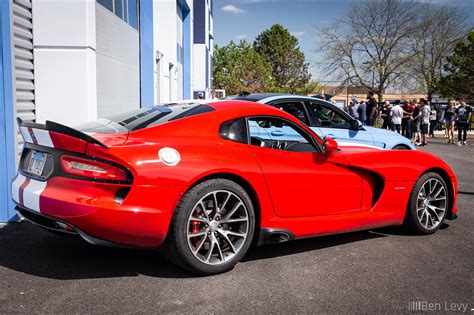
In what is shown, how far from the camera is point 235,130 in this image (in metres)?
4.21

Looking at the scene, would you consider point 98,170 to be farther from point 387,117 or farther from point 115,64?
point 387,117

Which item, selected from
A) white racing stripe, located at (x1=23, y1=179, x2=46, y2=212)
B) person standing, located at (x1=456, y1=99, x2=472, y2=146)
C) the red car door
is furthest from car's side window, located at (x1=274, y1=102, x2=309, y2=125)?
person standing, located at (x1=456, y1=99, x2=472, y2=146)

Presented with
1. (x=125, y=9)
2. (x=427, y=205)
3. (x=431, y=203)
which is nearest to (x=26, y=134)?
(x=427, y=205)

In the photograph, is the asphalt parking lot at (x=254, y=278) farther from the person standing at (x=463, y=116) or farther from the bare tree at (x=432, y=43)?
the bare tree at (x=432, y=43)

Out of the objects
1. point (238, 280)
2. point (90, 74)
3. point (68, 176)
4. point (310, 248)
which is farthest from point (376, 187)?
point (90, 74)

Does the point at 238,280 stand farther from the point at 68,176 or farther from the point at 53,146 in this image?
the point at 53,146

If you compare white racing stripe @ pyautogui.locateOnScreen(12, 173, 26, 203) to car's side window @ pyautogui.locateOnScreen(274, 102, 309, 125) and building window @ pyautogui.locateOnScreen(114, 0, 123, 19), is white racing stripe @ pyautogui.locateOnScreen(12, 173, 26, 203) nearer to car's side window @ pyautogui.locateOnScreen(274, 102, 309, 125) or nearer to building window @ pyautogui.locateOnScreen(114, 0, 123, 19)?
car's side window @ pyautogui.locateOnScreen(274, 102, 309, 125)

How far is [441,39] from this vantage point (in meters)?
43.2

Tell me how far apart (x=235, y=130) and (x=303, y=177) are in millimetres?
771

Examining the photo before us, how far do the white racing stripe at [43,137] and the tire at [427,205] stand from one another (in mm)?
3703

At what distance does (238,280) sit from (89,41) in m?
4.49

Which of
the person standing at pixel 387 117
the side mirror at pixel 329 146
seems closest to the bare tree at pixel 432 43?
the person standing at pixel 387 117

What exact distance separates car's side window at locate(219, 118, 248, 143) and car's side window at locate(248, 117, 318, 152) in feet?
0.37

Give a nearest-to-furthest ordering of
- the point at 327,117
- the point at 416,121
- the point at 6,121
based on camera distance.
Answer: the point at 6,121
the point at 327,117
the point at 416,121
